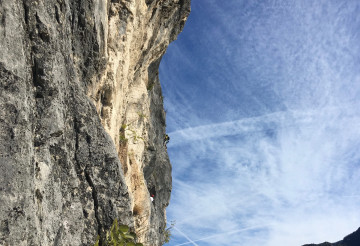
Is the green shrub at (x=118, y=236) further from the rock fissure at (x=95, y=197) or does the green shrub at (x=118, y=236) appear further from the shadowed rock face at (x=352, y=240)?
the shadowed rock face at (x=352, y=240)

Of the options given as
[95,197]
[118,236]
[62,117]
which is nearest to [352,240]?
[118,236]

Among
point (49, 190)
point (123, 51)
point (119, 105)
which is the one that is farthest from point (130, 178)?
point (49, 190)

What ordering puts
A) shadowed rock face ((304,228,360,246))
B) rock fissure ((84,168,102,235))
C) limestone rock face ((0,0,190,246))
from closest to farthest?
limestone rock face ((0,0,190,246))
rock fissure ((84,168,102,235))
shadowed rock face ((304,228,360,246))

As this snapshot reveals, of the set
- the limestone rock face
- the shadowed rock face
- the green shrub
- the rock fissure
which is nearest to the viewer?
the limestone rock face

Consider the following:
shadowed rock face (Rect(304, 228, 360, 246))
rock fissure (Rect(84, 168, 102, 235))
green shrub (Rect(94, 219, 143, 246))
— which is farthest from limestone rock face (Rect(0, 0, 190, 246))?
shadowed rock face (Rect(304, 228, 360, 246))

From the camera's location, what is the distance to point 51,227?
405cm

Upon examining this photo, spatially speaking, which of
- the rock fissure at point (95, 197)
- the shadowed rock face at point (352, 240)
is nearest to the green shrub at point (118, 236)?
the rock fissure at point (95, 197)

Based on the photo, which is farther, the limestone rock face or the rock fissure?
the rock fissure

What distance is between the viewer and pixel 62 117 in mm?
4695

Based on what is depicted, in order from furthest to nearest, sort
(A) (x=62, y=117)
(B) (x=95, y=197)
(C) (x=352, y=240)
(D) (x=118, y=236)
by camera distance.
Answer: (C) (x=352, y=240)
(D) (x=118, y=236)
(B) (x=95, y=197)
(A) (x=62, y=117)

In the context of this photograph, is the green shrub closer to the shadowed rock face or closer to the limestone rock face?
the limestone rock face

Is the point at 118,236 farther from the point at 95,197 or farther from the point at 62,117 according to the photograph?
the point at 62,117

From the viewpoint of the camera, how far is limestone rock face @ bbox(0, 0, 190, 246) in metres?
3.38

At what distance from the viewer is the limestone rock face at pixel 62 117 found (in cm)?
338
